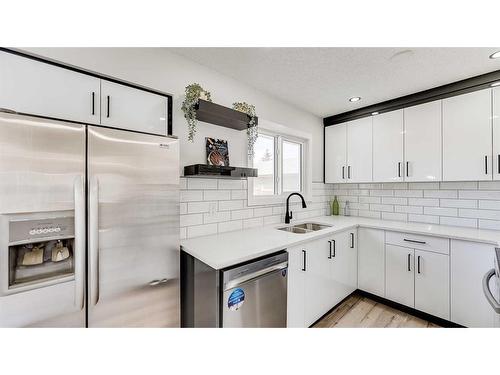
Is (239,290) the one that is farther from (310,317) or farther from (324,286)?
(324,286)

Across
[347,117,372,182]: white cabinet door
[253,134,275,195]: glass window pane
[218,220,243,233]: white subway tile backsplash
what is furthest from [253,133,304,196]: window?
[347,117,372,182]: white cabinet door

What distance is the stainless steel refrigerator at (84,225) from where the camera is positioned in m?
0.92

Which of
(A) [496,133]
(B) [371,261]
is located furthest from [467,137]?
(B) [371,261]

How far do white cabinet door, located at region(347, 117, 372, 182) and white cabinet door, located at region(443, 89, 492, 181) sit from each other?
0.75 m

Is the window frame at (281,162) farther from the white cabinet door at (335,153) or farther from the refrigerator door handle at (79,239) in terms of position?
the refrigerator door handle at (79,239)

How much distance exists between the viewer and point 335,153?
3195mm

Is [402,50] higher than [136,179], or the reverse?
[402,50]

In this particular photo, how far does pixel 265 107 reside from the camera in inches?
96.2

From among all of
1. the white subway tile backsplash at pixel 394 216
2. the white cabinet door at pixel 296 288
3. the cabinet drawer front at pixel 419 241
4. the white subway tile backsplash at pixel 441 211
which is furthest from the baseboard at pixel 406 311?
the white subway tile backsplash at pixel 441 211

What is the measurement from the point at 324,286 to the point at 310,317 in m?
0.32

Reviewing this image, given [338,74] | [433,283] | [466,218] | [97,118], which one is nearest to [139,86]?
[97,118]

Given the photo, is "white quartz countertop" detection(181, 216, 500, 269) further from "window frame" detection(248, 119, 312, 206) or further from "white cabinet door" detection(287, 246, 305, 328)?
"window frame" detection(248, 119, 312, 206)

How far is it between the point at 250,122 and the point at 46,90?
1.36 meters

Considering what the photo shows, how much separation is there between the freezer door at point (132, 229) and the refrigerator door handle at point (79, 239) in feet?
0.10
